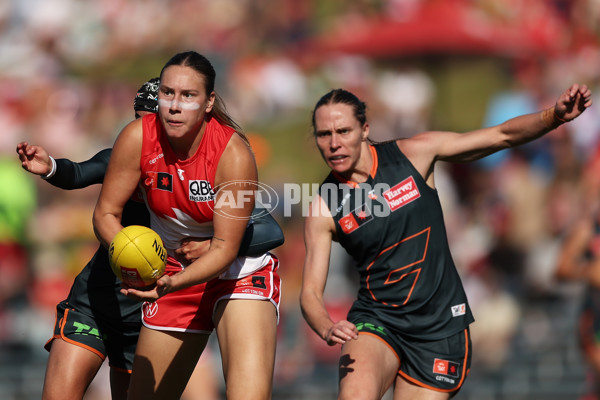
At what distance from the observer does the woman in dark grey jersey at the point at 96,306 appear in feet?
16.3

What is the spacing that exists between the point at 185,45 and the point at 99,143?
3.27 m

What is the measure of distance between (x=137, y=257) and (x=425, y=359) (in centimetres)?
195

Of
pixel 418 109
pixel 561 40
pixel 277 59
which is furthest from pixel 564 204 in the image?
pixel 277 59

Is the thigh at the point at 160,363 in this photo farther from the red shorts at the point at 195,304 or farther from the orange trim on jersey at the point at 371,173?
the orange trim on jersey at the point at 371,173

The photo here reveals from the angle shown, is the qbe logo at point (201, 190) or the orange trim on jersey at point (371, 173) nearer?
the qbe logo at point (201, 190)

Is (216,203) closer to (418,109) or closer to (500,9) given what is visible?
(418,109)

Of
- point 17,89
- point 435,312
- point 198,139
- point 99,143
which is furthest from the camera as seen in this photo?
point 17,89

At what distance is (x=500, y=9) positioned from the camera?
1330 centimetres

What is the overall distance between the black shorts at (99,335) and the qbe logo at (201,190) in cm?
114

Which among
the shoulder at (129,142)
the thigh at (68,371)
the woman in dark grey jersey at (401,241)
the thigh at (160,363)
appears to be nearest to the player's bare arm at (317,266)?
the woman in dark grey jersey at (401,241)

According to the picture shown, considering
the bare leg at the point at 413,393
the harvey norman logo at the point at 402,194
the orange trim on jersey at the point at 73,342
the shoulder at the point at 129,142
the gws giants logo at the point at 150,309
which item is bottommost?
the bare leg at the point at 413,393

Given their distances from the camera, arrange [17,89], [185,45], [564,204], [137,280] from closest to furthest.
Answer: [137,280]
[564,204]
[17,89]
[185,45]

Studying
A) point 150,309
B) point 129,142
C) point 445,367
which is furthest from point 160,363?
point 445,367

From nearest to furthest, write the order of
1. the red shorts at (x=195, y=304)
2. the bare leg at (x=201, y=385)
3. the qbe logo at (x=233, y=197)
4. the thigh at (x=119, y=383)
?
the qbe logo at (x=233, y=197) < the red shorts at (x=195, y=304) < the thigh at (x=119, y=383) < the bare leg at (x=201, y=385)
